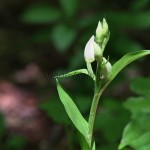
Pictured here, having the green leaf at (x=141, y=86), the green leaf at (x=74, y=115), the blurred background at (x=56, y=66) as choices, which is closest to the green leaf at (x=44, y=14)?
the blurred background at (x=56, y=66)

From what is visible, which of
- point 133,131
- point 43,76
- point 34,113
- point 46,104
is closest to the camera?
point 133,131

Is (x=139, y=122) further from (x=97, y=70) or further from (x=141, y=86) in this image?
(x=97, y=70)

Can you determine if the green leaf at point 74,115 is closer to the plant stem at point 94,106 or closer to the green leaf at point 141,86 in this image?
the plant stem at point 94,106

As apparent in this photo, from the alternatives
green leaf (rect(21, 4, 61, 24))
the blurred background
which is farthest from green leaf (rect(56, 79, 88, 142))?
green leaf (rect(21, 4, 61, 24))

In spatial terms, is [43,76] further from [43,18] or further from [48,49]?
[43,18]

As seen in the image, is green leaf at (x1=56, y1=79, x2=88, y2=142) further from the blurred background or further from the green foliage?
the blurred background

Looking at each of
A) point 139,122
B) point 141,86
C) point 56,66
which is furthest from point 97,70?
point 56,66

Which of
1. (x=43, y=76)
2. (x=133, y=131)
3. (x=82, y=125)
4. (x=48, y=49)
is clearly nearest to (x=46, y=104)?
(x=133, y=131)
